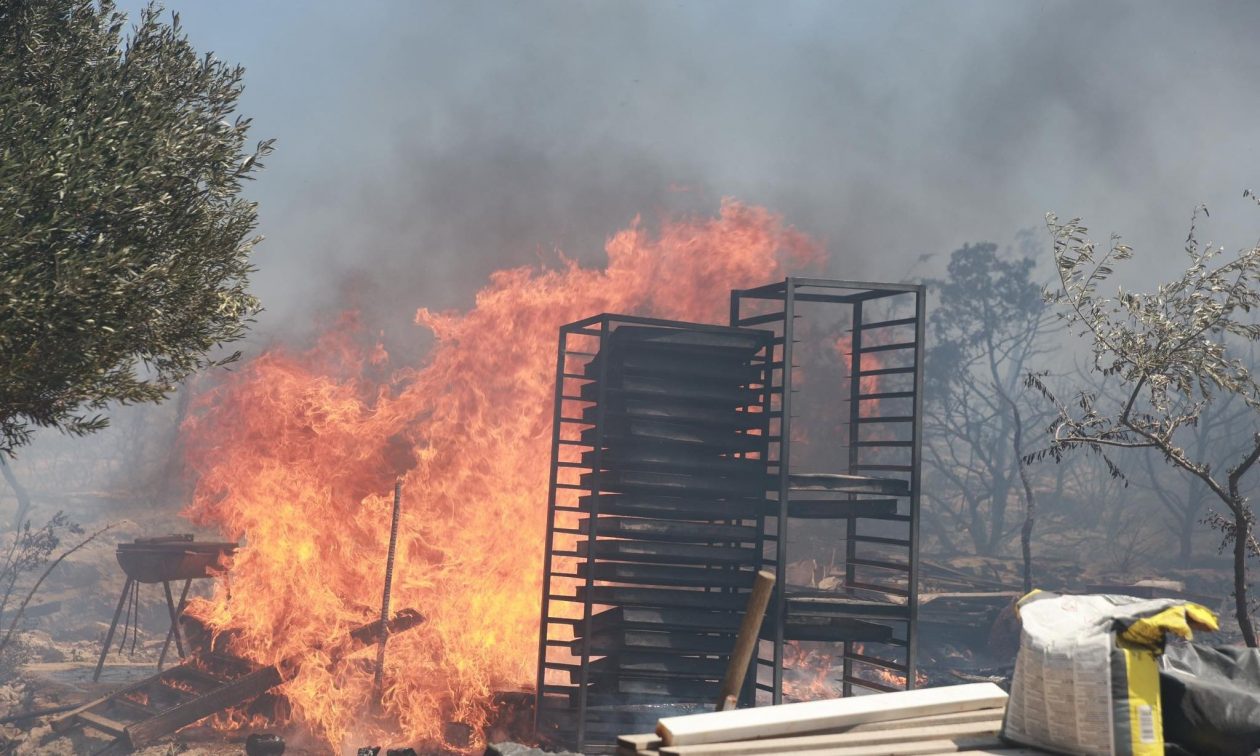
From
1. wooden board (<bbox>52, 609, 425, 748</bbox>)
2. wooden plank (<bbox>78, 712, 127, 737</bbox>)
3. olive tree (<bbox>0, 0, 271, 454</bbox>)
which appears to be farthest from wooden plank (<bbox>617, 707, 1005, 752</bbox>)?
wooden plank (<bbox>78, 712, 127, 737</bbox>)

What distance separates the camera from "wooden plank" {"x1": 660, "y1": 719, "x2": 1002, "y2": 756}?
5074 mm

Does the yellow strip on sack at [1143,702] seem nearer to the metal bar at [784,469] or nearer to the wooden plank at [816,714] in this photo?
the wooden plank at [816,714]

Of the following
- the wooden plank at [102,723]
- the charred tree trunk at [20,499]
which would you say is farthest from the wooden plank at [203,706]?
the charred tree trunk at [20,499]

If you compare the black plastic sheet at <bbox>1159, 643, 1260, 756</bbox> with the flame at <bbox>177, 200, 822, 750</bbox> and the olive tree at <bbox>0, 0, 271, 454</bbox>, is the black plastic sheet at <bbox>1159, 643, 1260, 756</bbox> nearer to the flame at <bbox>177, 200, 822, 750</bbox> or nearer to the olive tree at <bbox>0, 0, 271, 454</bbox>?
the olive tree at <bbox>0, 0, 271, 454</bbox>

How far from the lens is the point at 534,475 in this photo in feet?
86.0

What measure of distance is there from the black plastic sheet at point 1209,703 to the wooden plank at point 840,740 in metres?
0.91

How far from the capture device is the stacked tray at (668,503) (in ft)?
51.2

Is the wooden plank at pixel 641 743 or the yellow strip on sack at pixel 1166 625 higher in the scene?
the yellow strip on sack at pixel 1166 625

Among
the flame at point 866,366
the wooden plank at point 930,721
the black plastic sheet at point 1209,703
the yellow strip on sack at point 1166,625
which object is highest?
the flame at point 866,366

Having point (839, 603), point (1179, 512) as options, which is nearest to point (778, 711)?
point (839, 603)

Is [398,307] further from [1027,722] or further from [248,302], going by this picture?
[1027,722]

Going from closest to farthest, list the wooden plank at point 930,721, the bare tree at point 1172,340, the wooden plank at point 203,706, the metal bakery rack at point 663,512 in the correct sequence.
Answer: the wooden plank at point 930,721 < the bare tree at point 1172,340 < the metal bakery rack at point 663,512 < the wooden plank at point 203,706

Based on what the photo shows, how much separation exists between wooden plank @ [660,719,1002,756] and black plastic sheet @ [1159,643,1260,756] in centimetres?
91

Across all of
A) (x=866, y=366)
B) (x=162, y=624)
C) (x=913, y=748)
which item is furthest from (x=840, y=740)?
(x=866, y=366)
